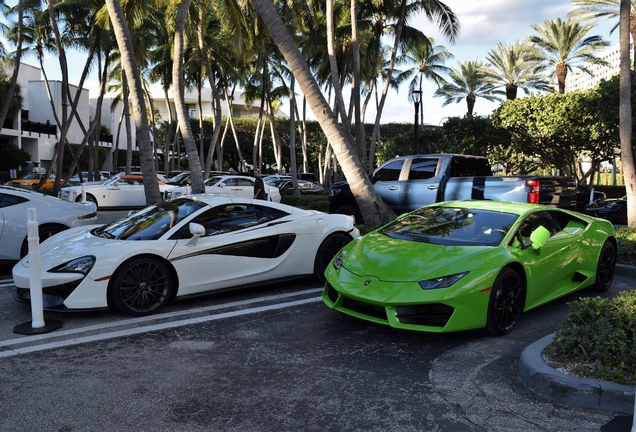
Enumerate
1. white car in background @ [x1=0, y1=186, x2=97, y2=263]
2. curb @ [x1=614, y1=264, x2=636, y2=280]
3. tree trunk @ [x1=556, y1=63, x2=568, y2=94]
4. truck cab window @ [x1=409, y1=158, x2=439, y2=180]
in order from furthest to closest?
1. tree trunk @ [x1=556, y1=63, x2=568, y2=94]
2. truck cab window @ [x1=409, y1=158, x2=439, y2=180]
3. white car in background @ [x1=0, y1=186, x2=97, y2=263]
4. curb @ [x1=614, y1=264, x2=636, y2=280]

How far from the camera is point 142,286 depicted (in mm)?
6094

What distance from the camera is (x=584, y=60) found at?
34375 mm

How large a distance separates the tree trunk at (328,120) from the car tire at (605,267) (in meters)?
4.42

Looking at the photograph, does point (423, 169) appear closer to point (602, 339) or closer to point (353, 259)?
point (353, 259)

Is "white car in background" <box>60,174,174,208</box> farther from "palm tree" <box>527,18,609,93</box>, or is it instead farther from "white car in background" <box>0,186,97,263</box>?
"palm tree" <box>527,18,609,93</box>

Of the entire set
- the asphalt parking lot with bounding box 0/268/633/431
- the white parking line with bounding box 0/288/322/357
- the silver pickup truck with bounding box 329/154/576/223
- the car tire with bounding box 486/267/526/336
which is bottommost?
the asphalt parking lot with bounding box 0/268/633/431

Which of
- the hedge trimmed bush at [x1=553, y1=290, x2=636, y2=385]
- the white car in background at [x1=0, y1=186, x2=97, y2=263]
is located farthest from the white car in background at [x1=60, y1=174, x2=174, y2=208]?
the hedge trimmed bush at [x1=553, y1=290, x2=636, y2=385]

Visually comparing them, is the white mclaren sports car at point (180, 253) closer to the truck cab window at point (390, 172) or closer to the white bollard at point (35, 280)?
the white bollard at point (35, 280)

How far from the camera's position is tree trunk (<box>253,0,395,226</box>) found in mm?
10875

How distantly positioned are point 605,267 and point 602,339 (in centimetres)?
351

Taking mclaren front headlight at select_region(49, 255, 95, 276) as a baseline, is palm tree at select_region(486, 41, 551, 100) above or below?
above

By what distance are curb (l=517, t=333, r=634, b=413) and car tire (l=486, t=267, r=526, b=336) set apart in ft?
3.31

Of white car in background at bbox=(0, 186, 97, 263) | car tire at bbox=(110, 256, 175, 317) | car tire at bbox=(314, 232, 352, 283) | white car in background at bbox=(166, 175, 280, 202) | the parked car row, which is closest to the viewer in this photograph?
the parked car row

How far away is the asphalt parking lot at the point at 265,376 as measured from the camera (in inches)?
145
